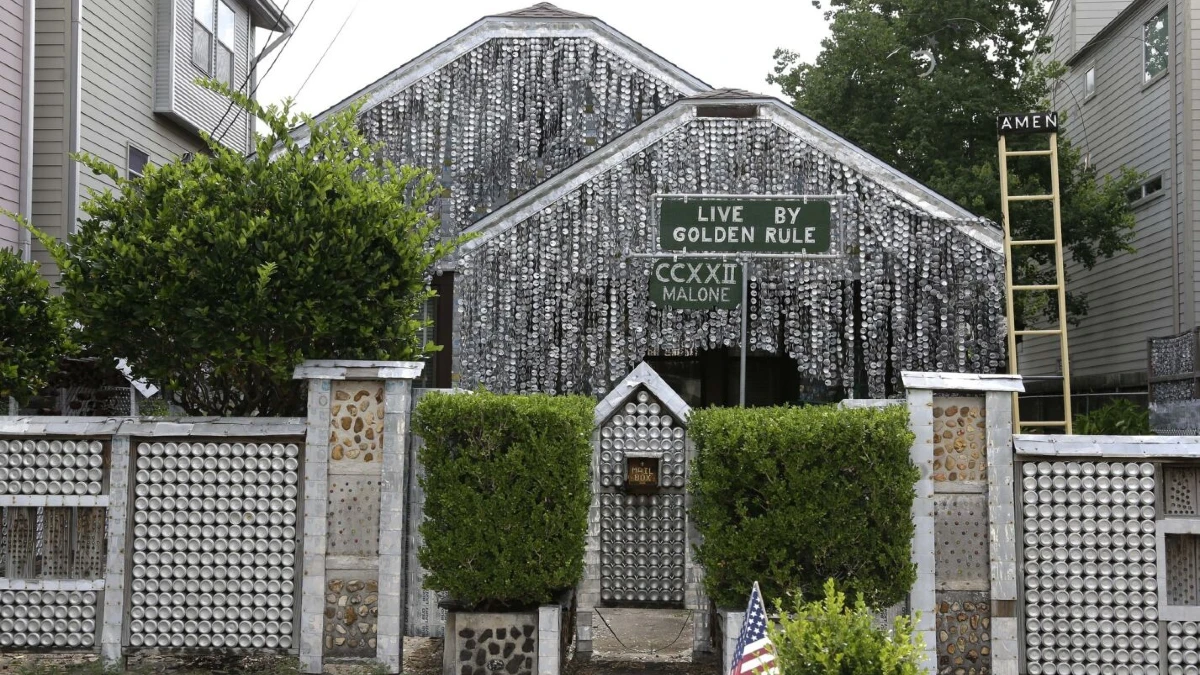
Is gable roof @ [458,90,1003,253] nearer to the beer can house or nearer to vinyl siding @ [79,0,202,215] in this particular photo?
the beer can house

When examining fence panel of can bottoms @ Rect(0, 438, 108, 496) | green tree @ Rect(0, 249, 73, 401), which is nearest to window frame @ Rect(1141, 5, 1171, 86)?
green tree @ Rect(0, 249, 73, 401)

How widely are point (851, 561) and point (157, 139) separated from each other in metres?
15.5

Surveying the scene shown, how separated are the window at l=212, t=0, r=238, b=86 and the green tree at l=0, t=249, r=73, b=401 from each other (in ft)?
39.9

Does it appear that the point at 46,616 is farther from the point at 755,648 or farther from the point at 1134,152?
the point at 1134,152

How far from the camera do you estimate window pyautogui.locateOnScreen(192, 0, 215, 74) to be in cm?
1938

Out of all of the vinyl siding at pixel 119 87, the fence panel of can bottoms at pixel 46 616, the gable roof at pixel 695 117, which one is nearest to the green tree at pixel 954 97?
the gable roof at pixel 695 117

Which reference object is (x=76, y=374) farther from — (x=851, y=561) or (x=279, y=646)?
(x=851, y=561)

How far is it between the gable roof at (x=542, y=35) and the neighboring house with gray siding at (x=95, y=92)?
229 centimetres

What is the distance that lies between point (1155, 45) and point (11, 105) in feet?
65.9

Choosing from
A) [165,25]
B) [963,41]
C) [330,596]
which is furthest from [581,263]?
[963,41]

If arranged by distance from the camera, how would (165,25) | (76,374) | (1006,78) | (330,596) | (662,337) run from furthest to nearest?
1. (1006,78)
2. (165,25)
3. (662,337)
4. (76,374)
5. (330,596)

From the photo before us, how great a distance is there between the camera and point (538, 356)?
1465 centimetres

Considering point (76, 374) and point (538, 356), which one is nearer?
point (76, 374)

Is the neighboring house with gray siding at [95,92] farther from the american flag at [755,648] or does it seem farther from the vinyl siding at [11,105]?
the american flag at [755,648]
